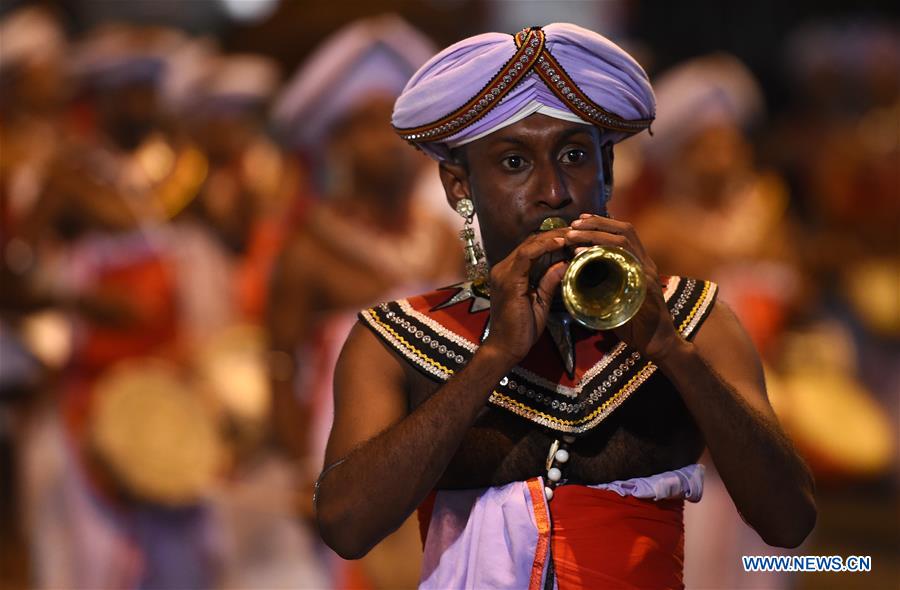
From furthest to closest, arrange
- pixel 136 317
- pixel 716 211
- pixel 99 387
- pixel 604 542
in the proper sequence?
pixel 716 211 < pixel 136 317 < pixel 99 387 < pixel 604 542

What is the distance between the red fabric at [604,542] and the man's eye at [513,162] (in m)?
0.64

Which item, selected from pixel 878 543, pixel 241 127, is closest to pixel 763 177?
pixel 878 543

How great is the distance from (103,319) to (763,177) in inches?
243

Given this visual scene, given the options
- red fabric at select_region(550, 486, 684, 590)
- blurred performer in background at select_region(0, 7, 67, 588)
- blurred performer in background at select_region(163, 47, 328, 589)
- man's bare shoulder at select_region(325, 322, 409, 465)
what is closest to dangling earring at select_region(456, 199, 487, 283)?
man's bare shoulder at select_region(325, 322, 409, 465)

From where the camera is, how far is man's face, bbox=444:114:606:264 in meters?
3.28

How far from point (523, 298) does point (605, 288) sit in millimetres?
151

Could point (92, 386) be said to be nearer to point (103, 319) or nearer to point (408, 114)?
point (103, 319)

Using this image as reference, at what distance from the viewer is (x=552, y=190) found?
3258 millimetres

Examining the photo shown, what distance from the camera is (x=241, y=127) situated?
400 inches

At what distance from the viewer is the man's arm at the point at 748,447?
3080 mm

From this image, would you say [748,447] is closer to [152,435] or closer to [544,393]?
[544,393]

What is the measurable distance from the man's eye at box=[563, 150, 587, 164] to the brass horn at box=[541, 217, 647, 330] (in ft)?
1.06

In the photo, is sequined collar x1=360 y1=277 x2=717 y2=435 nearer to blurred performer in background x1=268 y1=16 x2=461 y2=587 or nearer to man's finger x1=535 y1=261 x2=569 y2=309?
man's finger x1=535 y1=261 x2=569 y2=309

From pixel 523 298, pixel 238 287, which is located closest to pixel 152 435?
pixel 238 287
